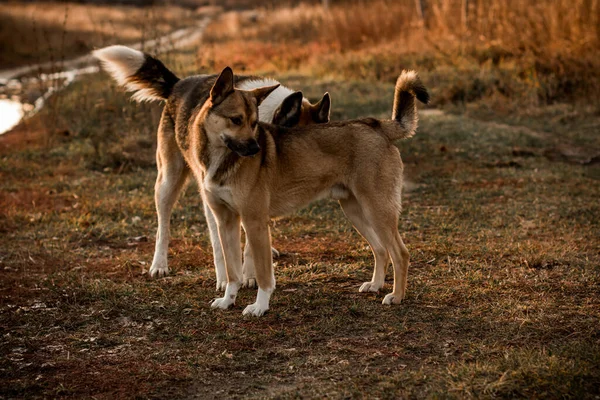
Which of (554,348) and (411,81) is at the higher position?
(411,81)

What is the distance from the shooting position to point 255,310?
5.06 m

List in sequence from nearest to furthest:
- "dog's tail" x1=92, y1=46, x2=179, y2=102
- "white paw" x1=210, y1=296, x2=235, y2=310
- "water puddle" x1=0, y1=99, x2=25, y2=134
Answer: "white paw" x1=210, y1=296, x2=235, y2=310, "dog's tail" x1=92, y1=46, x2=179, y2=102, "water puddle" x1=0, y1=99, x2=25, y2=134

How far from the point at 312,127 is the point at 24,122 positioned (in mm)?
9417

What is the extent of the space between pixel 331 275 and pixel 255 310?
1.04m

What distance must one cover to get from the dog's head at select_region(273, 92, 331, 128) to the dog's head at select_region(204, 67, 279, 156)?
4.03 ft

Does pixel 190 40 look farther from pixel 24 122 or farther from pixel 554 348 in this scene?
pixel 554 348

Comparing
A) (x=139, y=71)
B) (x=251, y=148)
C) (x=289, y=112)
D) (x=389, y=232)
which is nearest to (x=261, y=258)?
(x=251, y=148)

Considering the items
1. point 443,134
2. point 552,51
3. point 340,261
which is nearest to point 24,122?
point 443,134

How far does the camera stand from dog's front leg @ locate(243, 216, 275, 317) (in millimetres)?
5020

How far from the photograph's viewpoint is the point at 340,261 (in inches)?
251

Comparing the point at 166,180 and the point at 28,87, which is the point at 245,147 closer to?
the point at 166,180

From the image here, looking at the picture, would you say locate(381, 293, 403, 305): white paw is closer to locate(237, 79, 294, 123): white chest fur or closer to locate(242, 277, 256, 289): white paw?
locate(242, 277, 256, 289): white paw

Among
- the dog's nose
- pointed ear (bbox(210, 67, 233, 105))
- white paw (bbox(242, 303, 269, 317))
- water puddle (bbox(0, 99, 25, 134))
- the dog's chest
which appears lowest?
water puddle (bbox(0, 99, 25, 134))

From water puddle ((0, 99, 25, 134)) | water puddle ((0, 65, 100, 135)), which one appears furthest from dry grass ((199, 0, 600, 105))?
water puddle ((0, 99, 25, 134))
